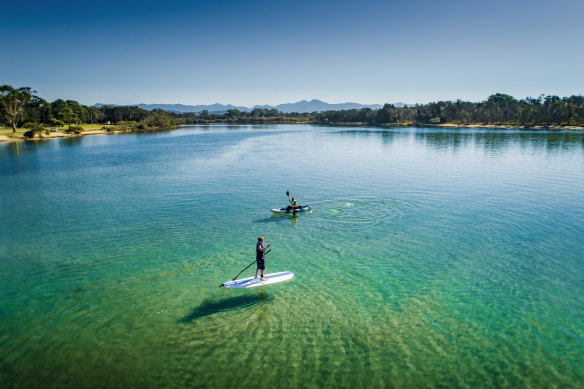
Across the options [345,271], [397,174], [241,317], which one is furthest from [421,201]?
[241,317]

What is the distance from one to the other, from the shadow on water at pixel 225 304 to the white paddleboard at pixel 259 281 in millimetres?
590

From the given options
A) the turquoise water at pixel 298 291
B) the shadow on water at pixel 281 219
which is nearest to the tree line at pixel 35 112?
the turquoise water at pixel 298 291

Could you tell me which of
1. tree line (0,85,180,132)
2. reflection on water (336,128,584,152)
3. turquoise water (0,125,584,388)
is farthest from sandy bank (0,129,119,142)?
reflection on water (336,128,584,152)

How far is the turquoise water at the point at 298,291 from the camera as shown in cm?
1264

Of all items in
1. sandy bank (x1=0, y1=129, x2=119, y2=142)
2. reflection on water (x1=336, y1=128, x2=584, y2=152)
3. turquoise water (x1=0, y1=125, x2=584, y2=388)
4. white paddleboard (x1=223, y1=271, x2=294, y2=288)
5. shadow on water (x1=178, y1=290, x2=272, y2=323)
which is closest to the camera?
turquoise water (x1=0, y1=125, x2=584, y2=388)

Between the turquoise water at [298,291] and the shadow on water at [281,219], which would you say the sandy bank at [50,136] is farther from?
the shadow on water at [281,219]

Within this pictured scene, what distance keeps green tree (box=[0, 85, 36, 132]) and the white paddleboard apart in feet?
467

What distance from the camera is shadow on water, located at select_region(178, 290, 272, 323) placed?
15812 millimetres

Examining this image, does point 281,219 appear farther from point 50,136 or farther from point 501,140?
point 50,136

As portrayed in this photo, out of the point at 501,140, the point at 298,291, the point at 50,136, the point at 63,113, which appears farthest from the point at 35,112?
the point at 501,140

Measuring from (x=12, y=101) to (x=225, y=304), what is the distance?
143926 millimetres

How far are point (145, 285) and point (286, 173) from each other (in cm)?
3792

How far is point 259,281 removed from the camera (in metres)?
18.1

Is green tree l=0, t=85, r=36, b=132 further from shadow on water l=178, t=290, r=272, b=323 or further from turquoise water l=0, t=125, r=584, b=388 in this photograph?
shadow on water l=178, t=290, r=272, b=323
